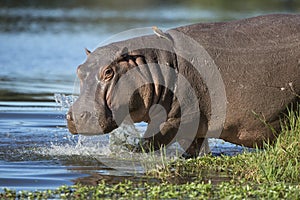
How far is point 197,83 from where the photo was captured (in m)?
7.36

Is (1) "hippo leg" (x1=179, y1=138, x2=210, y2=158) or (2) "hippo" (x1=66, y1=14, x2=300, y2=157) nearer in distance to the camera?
(2) "hippo" (x1=66, y1=14, x2=300, y2=157)

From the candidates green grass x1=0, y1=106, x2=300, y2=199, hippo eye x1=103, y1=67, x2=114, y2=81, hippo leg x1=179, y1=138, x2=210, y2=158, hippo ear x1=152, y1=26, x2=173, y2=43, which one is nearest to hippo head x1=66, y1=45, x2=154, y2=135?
hippo eye x1=103, y1=67, x2=114, y2=81

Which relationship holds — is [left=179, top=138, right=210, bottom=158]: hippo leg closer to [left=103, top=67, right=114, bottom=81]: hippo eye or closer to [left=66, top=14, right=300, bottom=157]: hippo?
[left=66, top=14, right=300, bottom=157]: hippo

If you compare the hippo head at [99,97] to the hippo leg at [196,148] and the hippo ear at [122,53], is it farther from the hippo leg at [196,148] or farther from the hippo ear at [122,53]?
the hippo leg at [196,148]

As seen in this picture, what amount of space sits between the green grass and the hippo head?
0.61m

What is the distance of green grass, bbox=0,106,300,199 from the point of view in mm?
6129

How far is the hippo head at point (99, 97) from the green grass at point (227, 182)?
612mm

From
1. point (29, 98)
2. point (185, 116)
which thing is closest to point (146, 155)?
point (185, 116)

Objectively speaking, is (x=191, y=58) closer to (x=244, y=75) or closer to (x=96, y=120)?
(x=244, y=75)

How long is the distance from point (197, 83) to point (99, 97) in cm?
90

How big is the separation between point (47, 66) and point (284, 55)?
32.1 feet

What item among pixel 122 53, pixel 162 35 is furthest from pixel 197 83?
pixel 122 53

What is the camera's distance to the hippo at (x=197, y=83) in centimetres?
718

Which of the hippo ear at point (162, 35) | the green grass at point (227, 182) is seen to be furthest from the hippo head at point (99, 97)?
the green grass at point (227, 182)
